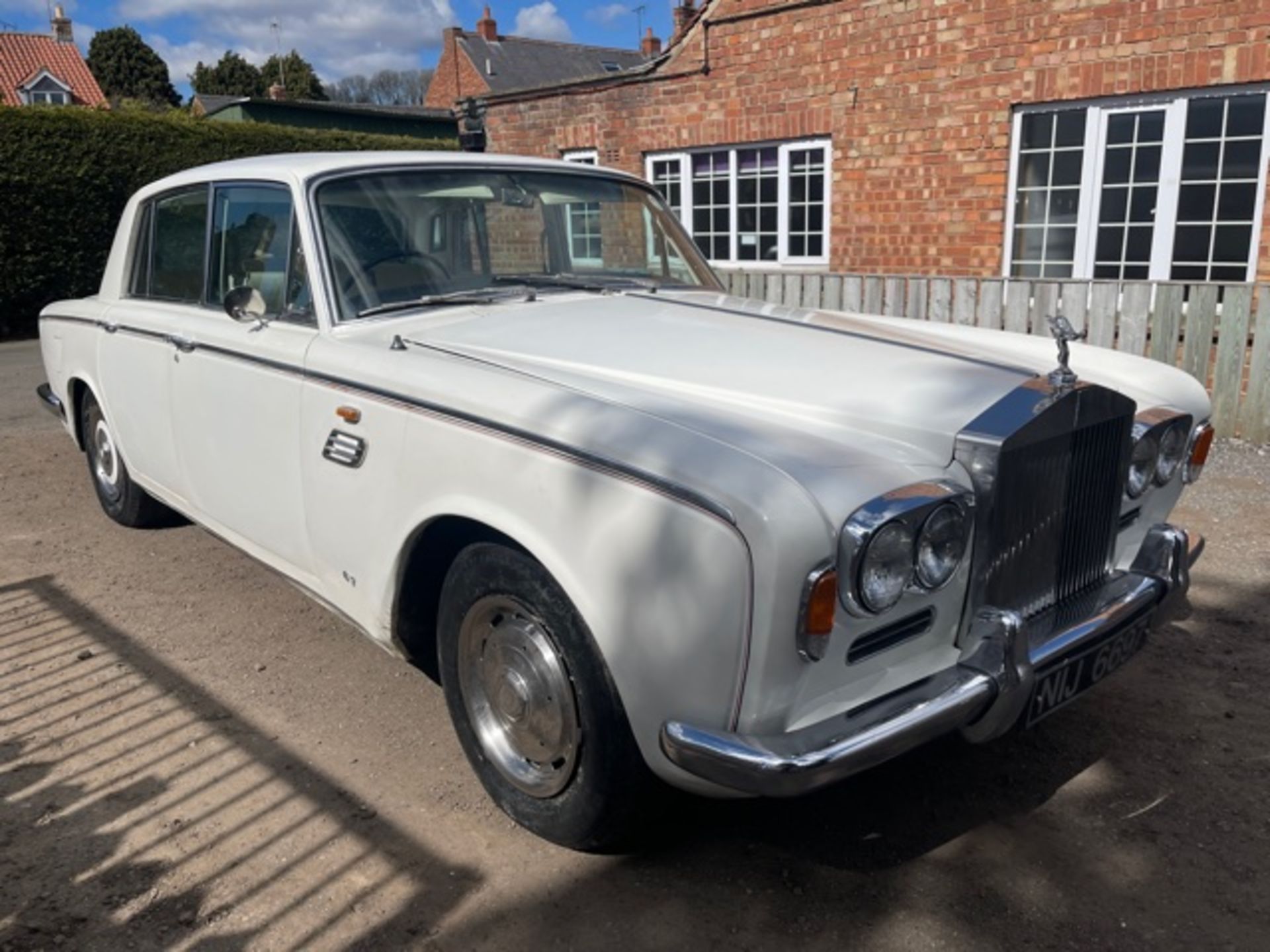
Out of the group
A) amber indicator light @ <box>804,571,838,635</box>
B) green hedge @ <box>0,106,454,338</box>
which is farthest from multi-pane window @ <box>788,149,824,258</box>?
amber indicator light @ <box>804,571,838,635</box>

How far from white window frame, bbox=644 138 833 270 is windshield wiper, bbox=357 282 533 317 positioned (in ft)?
23.0

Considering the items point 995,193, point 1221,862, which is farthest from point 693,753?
point 995,193

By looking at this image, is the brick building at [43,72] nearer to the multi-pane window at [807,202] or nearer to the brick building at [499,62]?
the brick building at [499,62]

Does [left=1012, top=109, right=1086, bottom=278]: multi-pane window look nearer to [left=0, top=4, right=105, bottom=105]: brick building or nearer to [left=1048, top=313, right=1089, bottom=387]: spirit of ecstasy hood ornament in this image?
[left=1048, top=313, right=1089, bottom=387]: spirit of ecstasy hood ornament

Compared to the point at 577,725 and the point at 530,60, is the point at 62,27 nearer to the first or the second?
the point at 530,60

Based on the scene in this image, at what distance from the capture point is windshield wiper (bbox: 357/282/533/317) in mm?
3254

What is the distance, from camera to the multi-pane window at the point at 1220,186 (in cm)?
764

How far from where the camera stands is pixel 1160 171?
8.09 metres

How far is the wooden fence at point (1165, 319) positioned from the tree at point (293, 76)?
195 feet

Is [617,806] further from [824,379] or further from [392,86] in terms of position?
[392,86]

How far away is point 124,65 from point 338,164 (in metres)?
61.5

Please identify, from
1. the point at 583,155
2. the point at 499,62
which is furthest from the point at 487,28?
the point at 583,155

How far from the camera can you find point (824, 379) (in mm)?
2725

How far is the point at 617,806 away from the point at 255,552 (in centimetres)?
195
